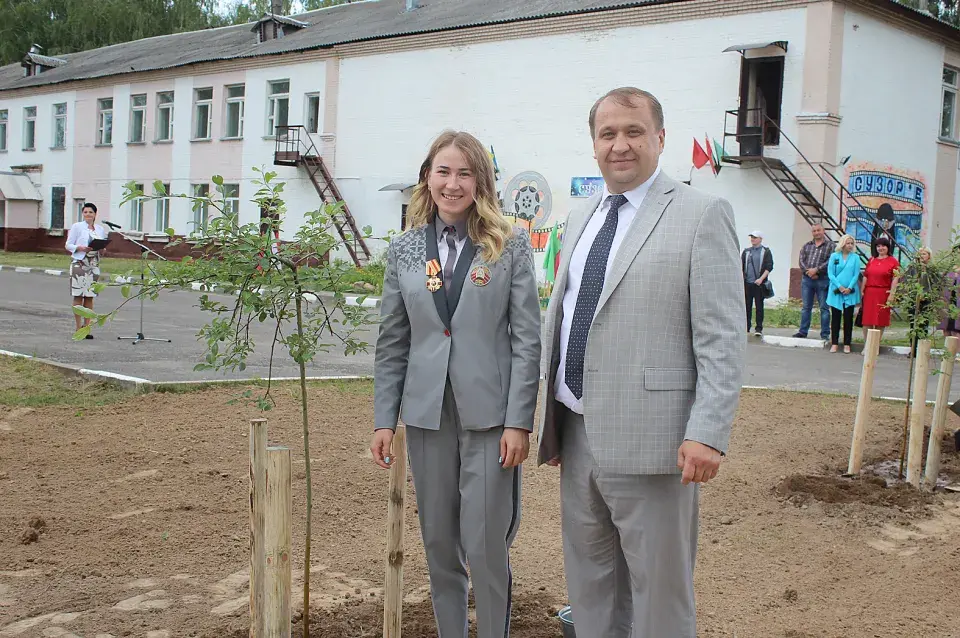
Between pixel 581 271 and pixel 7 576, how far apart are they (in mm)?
3051

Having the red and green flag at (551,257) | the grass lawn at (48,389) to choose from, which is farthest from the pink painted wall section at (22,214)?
the grass lawn at (48,389)

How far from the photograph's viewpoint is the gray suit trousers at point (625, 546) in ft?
9.68

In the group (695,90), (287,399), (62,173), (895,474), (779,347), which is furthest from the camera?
(62,173)

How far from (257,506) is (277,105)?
1170 inches

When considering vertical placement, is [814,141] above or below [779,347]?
above

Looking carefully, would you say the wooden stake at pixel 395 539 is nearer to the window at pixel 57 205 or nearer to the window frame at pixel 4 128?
the window at pixel 57 205

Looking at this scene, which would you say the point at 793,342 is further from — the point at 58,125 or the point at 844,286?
the point at 58,125

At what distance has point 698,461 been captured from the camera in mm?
2773

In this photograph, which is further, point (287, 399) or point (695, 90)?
point (695, 90)

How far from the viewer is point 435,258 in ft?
11.3

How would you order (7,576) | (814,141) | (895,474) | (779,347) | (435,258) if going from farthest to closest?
(814,141)
(779,347)
(895,474)
(7,576)
(435,258)

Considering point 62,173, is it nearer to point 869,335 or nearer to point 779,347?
point 779,347

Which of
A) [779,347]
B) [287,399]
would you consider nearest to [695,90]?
[779,347]

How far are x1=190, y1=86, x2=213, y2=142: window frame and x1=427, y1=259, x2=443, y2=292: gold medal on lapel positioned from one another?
3155 centimetres
